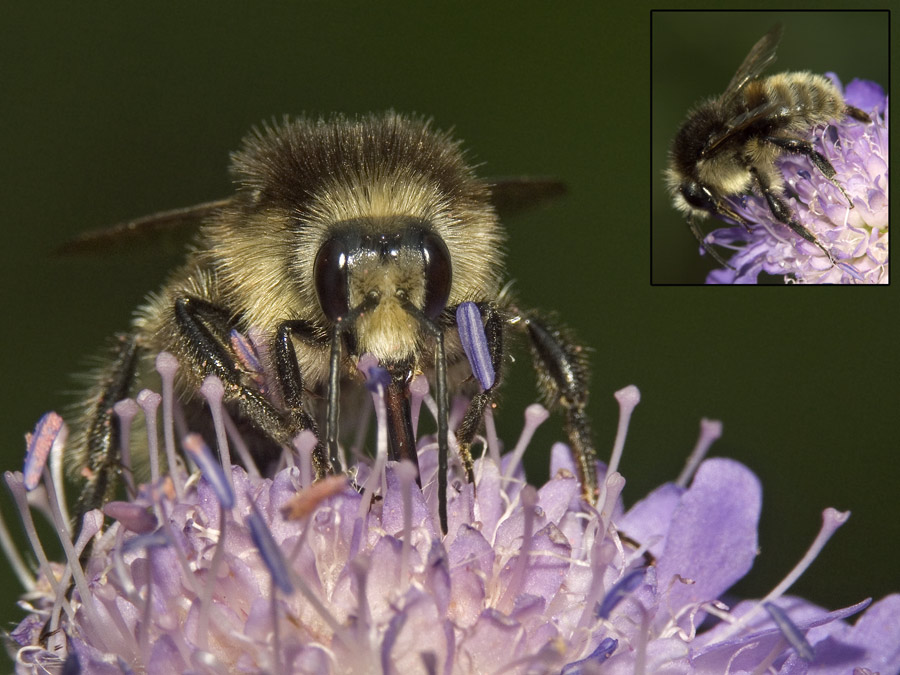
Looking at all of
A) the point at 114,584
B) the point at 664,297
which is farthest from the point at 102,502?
the point at 664,297

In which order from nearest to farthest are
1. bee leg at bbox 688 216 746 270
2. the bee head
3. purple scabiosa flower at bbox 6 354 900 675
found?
1. purple scabiosa flower at bbox 6 354 900 675
2. the bee head
3. bee leg at bbox 688 216 746 270

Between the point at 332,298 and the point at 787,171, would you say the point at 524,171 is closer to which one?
the point at 787,171

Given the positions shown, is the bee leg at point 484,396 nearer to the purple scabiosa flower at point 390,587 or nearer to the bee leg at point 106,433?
the purple scabiosa flower at point 390,587

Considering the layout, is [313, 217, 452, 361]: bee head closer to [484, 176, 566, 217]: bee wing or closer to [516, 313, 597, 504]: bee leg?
[516, 313, 597, 504]: bee leg

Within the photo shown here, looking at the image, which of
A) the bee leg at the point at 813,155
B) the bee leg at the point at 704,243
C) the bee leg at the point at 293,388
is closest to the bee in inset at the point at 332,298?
the bee leg at the point at 293,388

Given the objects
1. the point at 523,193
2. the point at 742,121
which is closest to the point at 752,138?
the point at 742,121

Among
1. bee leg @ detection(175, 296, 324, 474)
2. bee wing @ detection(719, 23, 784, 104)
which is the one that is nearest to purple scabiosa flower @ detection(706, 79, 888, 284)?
bee wing @ detection(719, 23, 784, 104)

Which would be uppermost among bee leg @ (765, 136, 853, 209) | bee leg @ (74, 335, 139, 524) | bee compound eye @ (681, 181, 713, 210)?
bee leg @ (765, 136, 853, 209)

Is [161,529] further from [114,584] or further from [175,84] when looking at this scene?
[175,84]
